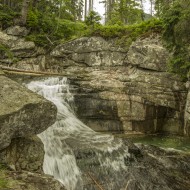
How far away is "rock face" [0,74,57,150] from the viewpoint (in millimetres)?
4500

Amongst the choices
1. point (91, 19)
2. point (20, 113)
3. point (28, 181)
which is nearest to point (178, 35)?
point (20, 113)

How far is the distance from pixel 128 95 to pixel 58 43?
24.6 feet

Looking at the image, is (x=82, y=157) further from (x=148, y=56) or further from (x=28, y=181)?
(x=148, y=56)

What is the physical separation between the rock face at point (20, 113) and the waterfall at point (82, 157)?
193 cm

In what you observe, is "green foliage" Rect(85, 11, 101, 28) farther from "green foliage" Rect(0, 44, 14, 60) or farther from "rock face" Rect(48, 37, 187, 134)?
"green foliage" Rect(0, 44, 14, 60)

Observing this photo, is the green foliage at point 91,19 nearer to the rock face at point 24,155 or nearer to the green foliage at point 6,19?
the green foliage at point 6,19

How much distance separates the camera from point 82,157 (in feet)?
24.2

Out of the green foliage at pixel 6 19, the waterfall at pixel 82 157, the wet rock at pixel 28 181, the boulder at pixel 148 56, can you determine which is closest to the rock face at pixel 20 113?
the wet rock at pixel 28 181

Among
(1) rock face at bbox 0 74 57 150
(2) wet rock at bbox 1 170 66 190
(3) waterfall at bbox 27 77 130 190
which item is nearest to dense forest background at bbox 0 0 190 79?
(3) waterfall at bbox 27 77 130 190

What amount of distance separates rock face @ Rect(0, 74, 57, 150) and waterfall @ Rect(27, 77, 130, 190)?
6.32 feet

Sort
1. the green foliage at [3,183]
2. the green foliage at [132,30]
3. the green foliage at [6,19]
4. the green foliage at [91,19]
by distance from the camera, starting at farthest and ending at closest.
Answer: the green foliage at [91,19] < the green foliage at [6,19] < the green foliage at [132,30] < the green foliage at [3,183]

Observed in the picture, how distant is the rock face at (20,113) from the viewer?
4.50m

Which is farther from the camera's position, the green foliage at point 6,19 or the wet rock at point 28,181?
the green foliage at point 6,19

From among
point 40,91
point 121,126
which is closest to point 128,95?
point 121,126
